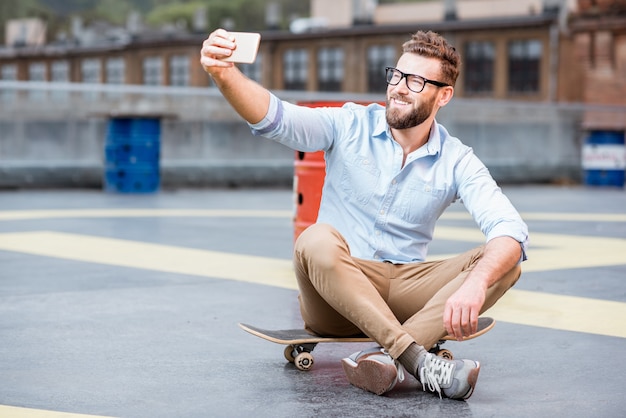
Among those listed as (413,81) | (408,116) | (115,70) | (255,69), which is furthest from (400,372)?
(115,70)

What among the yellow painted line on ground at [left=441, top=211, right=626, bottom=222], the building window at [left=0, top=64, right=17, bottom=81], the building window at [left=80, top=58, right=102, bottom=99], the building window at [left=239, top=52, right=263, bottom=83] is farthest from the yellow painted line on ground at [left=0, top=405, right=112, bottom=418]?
the building window at [left=0, top=64, right=17, bottom=81]

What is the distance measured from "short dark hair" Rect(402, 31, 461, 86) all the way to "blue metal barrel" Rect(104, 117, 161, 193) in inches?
470

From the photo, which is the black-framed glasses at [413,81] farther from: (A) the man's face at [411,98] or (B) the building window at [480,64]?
(B) the building window at [480,64]

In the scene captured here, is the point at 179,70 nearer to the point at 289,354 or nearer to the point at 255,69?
the point at 255,69

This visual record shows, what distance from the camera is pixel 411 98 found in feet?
13.2

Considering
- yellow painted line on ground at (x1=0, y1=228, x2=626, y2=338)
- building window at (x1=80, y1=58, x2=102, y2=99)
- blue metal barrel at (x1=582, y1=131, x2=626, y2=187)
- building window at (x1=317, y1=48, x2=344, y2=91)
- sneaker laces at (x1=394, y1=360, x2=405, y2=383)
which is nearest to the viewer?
sneaker laces at (x1=394, y1=360, x2=405, y2=383)

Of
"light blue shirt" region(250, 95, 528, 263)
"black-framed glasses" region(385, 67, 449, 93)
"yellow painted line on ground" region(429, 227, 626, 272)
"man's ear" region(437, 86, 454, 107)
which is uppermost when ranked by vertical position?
"black-framed glasses" region(385, 67, 449, 93)

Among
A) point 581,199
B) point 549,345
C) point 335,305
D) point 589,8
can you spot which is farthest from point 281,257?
point 589,8

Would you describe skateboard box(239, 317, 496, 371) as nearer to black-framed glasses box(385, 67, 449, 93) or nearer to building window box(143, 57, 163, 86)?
black-framed glasses box(385, 67, 449, 93)

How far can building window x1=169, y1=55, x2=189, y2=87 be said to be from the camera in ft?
184

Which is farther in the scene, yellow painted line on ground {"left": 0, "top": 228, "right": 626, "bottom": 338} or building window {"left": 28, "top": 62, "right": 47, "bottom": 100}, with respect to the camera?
building window {"left": 28, "top": 62, "right": 47, "bottom": 100}

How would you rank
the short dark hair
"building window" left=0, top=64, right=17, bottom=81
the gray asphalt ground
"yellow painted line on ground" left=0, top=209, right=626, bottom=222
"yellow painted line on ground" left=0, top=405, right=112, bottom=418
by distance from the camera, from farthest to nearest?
"building window" left=0, top=64, right=17, bottom=81 → "yellow painted line on ground" left=0, top=209, right=626, bottom=222 → the short dark hair → the gray asphalt ground → "yellow painted line on ground" left=0, top=405, right=112, bottom=418

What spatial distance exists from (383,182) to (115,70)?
191ft

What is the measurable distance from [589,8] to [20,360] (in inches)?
1260
